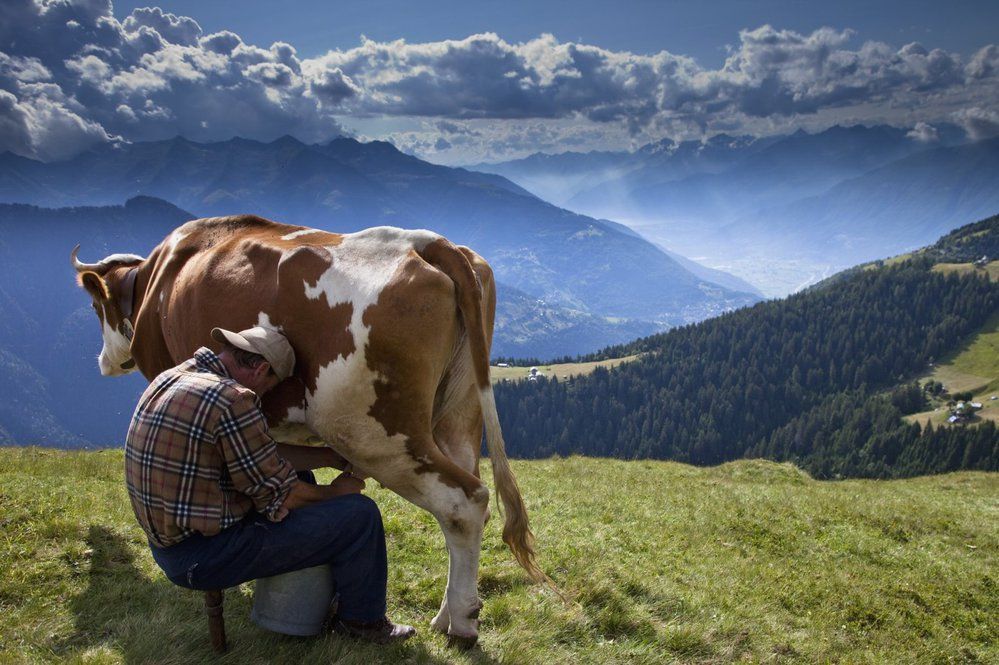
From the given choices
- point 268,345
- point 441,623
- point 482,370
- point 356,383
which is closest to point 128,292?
point 268,345

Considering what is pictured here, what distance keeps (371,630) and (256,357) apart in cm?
261

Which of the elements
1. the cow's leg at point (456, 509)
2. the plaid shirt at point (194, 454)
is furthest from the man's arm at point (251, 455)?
the cow's leg at point (456, 509)

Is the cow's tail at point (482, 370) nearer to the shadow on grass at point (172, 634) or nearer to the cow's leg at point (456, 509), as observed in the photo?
the cow's leg at point (456, 509)

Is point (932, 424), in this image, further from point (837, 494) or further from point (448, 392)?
point (448, 392)

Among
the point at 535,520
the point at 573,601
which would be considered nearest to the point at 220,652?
the point at 573,601

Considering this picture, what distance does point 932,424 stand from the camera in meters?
195

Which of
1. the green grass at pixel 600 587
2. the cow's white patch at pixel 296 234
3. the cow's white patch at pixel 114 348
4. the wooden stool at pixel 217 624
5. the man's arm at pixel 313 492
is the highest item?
the cow's white patch at pixel 296 234

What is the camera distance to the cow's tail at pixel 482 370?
6242 millimetres

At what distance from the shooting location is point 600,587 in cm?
→ 773

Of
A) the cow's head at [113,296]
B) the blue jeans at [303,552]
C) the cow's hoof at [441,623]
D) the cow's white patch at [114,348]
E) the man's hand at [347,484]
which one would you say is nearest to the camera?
the blue jeans at [303,552]

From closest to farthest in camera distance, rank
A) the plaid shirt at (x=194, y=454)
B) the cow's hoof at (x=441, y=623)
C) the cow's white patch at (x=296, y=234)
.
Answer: the plaid shirt at (x=194, y=454), the cow's hoof at (x=441, y=623), the cow's white patch at (x=296, y=234)

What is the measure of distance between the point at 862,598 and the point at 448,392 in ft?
Answer: 22.0

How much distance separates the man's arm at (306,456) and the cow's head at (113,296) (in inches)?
199

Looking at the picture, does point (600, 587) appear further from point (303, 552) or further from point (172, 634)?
point (172, 634)
